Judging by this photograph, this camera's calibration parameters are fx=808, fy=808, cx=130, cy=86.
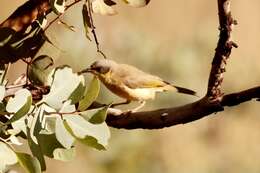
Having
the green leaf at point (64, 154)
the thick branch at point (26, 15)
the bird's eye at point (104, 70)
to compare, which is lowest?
the bird's eye at point (104, 70)

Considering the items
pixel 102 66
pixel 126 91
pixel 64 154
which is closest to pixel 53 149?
pixel 64 154

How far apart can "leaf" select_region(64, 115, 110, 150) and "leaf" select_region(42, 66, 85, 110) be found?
2 centimetres

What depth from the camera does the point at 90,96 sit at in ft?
3.23

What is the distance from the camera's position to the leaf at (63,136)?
3.09 ft

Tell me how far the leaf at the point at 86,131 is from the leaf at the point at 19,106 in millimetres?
55

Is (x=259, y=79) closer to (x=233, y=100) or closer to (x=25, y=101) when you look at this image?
(x=233, y=100)

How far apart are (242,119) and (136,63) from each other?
85 centimetres

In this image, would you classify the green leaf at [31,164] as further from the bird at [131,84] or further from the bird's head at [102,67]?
the bird at [131,84]

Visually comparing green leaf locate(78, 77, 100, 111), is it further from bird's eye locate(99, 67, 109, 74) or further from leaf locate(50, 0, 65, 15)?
bird's eye locate(99, 67, 109, 74)

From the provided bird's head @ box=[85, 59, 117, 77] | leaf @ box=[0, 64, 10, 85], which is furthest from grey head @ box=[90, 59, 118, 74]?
leaf @ box=[0, 64, 10, 85]

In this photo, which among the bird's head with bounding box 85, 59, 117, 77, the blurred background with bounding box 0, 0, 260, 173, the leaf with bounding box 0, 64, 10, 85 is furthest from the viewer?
the blurred background with bounding box 0, 0, 260, 173

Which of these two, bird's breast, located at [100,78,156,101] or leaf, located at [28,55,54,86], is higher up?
leaf, located at [28,55,54,86]

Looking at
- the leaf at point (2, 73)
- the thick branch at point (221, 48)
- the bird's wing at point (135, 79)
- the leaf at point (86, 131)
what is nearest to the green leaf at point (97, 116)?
the leaf at point (86, 131)

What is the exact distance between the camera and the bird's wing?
2.28 meters
